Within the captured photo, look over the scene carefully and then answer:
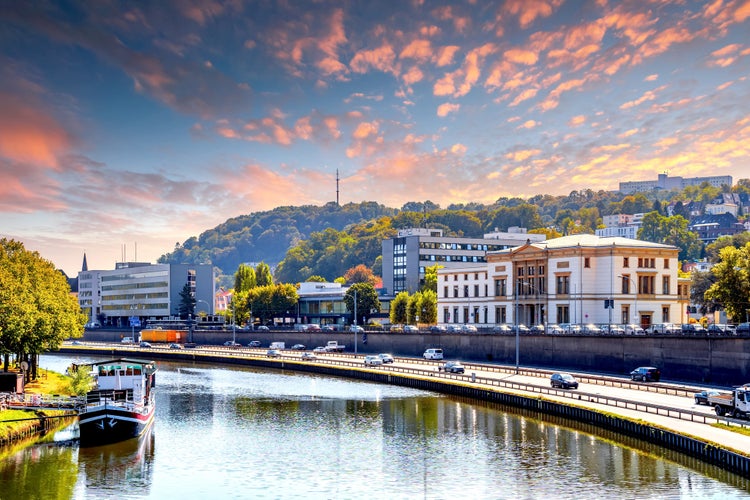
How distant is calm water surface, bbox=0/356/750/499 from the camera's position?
55.3 metres

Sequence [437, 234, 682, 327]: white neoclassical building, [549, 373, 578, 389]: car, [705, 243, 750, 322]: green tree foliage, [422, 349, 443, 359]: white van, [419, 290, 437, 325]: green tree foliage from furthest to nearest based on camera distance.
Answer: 1. [419, 290, 437, 325]: green tree foliage
2. [422, 349, 443, 359]: white van
3. [437, 234, 682, 327]: white neoclassical building
4. [705, 243, 750, 322]: green tree foliage
5. [549, 373, 578, 389]: car

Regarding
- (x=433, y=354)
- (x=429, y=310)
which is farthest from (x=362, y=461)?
(x=429, y=310)

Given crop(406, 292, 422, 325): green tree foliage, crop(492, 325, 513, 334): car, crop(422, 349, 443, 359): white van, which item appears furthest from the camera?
crop(406, 292, 422, 325): green tree foliage

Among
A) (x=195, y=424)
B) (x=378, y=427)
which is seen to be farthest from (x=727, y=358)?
(x=195, y=424)

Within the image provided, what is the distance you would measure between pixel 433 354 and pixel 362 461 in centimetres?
8522

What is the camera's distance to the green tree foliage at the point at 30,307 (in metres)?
91.1

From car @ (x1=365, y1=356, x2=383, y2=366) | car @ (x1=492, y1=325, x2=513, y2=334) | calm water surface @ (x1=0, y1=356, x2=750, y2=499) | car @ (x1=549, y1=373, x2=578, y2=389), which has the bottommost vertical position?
calm water surface @ (x1=0, y1=356, x2=750, y2=499)

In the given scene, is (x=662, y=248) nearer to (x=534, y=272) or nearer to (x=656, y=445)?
(x=534, y=272)

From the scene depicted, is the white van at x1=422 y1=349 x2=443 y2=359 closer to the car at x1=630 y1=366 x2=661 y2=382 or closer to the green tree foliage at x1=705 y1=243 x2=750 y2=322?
the green tree foliage at x1=705 y1=243 x2=750 y2=322

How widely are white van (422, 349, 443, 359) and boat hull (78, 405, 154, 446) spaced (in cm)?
7867

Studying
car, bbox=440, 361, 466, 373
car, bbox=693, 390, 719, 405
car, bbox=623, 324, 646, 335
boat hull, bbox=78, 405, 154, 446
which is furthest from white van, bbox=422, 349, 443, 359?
boat hull, bbox=78, 405, 154, 446

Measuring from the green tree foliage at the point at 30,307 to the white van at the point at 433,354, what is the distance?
6115cm

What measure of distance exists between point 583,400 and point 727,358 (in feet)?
69.0

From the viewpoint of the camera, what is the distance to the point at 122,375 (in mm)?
86062
